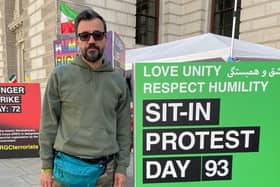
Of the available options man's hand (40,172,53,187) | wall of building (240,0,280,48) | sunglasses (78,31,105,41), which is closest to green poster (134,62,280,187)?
sunglasses (78,31,105,41)

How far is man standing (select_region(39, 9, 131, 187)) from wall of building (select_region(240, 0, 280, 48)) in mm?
8693

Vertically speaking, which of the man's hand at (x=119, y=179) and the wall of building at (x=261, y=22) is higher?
the wall of building at (x=261, y=22)

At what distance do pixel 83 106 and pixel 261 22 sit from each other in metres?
9.46

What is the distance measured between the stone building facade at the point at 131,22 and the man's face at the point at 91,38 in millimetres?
6929

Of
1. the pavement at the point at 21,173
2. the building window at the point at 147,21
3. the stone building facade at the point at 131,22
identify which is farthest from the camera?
the building window at the point at 147,21

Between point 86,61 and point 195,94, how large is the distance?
88 centimetres

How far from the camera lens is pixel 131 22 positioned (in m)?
11.0

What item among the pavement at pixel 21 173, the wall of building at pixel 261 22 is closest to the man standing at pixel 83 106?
the pavement at pixel 21 173

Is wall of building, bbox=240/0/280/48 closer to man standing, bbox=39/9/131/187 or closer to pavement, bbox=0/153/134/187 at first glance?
pavement, bbox=0/153/134/187

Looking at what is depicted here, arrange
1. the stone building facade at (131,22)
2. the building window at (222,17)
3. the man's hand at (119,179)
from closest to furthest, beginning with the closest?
the man's hand at (119,179) < the stone building facade at (131,22) < the building window at (222,17)

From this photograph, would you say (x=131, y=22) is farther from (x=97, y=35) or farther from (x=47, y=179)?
(x=47, y=179)

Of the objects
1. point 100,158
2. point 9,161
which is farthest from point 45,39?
point 100,158

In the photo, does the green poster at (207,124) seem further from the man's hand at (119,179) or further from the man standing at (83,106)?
the man standing at (83,106)

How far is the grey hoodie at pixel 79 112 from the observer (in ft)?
6.41
